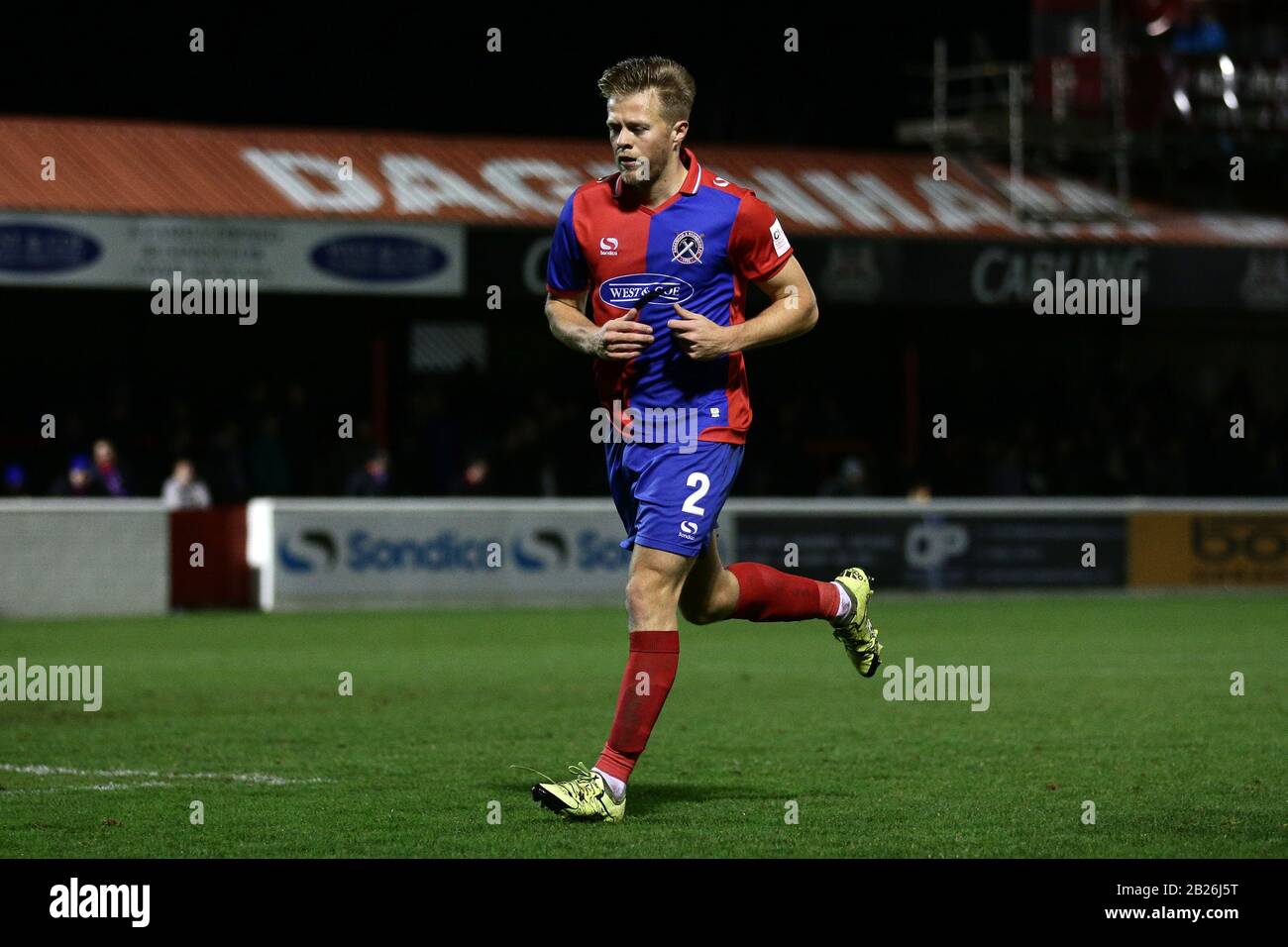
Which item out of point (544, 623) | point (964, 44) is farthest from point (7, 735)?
point (964, 44)

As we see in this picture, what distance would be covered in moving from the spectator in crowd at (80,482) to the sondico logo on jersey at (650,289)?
15.0 metres

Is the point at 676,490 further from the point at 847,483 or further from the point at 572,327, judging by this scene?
the point at 847,483

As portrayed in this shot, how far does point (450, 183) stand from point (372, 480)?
20.2 ft

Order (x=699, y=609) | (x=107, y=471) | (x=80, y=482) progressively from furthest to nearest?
(x=107, y=471) → (x=80, y=482) → (x=699, y=609)

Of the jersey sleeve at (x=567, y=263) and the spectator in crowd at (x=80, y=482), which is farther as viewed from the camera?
the spectator in crowd at (x=80, y=482)

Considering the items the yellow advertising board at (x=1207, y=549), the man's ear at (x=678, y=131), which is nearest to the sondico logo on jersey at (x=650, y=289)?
the man's ear at (x=678, y=131)

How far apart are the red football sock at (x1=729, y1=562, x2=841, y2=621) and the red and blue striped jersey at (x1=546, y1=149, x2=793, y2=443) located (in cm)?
60

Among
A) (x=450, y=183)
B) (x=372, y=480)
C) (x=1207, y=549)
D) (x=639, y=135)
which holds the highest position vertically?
(x=450, y=183)

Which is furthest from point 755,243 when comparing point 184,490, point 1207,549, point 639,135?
point 1207,549

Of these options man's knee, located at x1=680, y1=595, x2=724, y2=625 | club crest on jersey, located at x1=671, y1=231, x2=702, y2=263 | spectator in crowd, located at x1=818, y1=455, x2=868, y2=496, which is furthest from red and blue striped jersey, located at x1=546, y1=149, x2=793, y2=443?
spectator in crowd, located at x1=818, y1=455, x2=868, y2=496

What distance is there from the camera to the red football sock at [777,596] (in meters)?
7.71

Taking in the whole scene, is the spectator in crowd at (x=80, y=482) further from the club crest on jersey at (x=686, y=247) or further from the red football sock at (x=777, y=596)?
the club crest on jersey at (x=686, y=247)

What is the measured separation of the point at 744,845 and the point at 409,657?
29.4ft

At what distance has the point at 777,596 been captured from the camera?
25.5 ft
